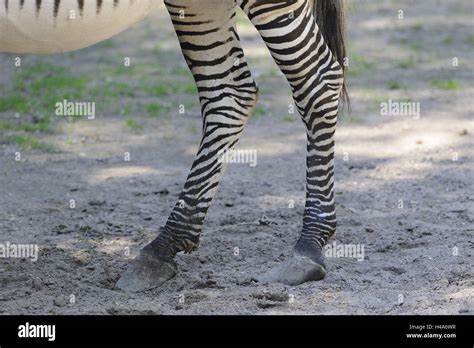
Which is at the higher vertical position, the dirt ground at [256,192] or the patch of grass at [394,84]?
the patch of grass at [394,84]

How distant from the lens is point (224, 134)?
6.08 meters

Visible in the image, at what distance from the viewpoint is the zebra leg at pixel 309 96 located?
5766 mm

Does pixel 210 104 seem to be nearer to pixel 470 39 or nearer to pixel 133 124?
pixel 133 124

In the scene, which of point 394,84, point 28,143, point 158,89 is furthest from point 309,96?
point 158,89

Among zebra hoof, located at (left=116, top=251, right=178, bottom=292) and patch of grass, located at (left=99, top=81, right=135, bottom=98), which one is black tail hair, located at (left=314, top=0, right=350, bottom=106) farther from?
patch of grass, located at (left=99, top=81, right=135, bottom=98)

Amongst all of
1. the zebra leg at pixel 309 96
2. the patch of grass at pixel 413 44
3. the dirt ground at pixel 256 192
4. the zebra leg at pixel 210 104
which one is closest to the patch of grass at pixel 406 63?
the dirt ground at pixel 256 192

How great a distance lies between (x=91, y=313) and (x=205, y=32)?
195cm

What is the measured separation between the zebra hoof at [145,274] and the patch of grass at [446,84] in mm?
5162

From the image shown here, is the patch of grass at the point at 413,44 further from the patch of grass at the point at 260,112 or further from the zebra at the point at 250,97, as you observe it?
the zebra at the point at 250,97

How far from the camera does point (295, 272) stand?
18.9 ft

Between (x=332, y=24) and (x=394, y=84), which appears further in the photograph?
(x=394, y=84)

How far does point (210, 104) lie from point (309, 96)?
65 centimetres

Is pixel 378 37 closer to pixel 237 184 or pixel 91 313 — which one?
pixel 237 184
